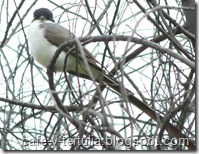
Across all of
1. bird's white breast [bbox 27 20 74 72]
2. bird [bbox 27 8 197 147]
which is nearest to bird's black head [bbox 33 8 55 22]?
bird [bbox 27 8 197 147]

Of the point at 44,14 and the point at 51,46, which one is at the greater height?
the point at 44,14

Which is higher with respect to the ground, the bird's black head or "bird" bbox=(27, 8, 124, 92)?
the bird's black head

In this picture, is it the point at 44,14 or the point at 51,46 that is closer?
the point at 51,46

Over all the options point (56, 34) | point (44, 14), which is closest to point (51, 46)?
point (56, 34)

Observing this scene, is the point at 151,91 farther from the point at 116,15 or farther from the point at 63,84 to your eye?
the point at 63,84

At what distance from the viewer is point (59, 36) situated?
515cm

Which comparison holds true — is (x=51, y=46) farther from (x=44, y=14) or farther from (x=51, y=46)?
(x=44, y=14)

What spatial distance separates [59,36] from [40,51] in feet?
0.80

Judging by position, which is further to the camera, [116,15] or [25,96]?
[25,96]

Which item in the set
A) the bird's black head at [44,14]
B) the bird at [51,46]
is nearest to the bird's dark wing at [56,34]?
the bird at [51,46]

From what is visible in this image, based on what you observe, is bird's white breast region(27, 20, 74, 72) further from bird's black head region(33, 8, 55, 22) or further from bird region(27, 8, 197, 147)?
bird's black head region(33, 8, 55, 22)

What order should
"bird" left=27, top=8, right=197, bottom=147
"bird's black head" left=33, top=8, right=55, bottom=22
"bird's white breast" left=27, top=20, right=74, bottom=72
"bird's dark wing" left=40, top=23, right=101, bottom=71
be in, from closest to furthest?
"bird" left=27, top=8, right=197, bottom=147, "bird's white breast" left=27, top=20, right=74, bottom=72, "bird's dark wing" left=40, top=23, right=101, bottom=71, "bird's black head" left=33, top=8, right=55, bottom=22

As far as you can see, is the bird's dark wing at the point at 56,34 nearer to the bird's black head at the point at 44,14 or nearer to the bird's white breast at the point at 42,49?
the bird's white breast at the point at 42,49

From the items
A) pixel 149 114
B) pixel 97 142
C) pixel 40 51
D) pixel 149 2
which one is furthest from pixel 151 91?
pixel 40 51
